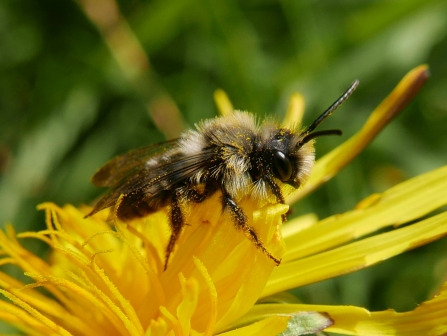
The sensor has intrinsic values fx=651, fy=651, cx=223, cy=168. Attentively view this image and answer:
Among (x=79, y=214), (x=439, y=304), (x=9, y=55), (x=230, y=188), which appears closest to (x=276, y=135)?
(x=230, y=188)

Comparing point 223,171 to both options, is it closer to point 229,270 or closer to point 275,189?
point 275,189

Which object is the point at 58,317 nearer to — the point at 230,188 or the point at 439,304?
the point at 230,188

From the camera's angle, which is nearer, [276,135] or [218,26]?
[276,135]

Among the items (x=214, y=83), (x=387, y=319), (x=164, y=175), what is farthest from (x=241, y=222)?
(x=214, y=83)

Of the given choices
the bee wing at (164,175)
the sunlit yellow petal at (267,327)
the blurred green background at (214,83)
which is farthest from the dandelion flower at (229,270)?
the blurred green background at (214,83)

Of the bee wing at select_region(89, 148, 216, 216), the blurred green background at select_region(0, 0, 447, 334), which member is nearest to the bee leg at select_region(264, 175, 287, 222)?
the bee wing at select_region(89, 148, 216, 216)

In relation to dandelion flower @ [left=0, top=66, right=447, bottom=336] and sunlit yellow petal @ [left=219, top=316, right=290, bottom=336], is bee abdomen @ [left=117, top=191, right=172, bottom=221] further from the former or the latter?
sunlit yellow petal @ [left=219, top=316, right=290, bottom=336]
